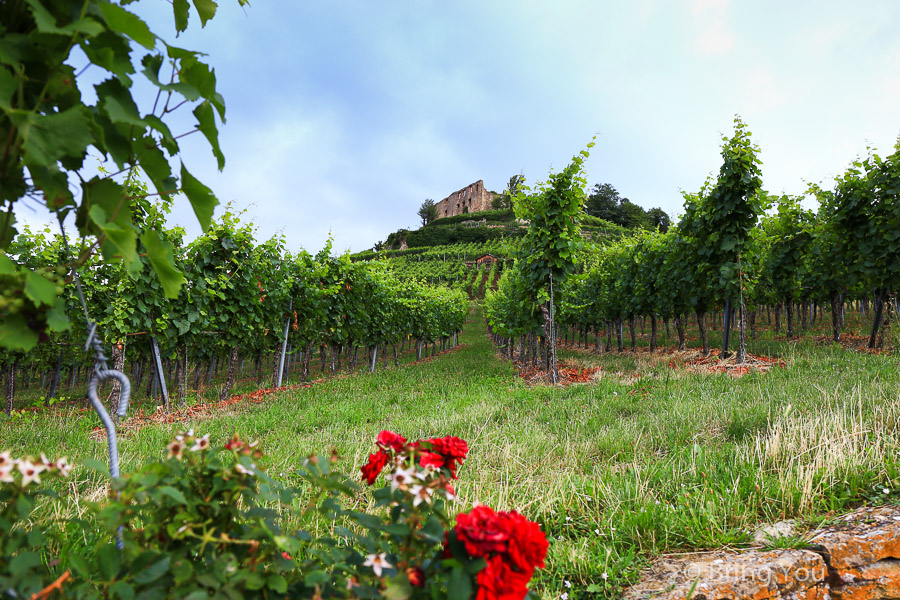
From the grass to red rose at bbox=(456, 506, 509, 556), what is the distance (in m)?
0.94

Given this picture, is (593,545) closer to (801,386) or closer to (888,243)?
(801,386)

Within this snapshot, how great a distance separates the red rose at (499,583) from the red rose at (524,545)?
2 centimetres

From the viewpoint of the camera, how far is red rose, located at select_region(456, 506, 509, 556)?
89cm

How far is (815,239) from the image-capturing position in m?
13.2

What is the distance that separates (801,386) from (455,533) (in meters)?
6.93

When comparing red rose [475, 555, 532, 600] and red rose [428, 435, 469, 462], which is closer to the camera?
red rose [475, 555, 532, 600]

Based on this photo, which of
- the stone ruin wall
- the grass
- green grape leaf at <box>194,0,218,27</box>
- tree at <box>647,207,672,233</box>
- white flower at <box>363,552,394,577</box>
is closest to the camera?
white flower at <box>363,552,394,577</box>

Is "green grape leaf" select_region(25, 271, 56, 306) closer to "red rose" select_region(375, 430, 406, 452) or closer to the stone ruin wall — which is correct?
"red rose" select_region(375, 430, 406, 452)

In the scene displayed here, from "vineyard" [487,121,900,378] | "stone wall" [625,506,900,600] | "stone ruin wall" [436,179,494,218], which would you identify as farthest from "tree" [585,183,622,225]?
"stone wall" [625,506,900,600]

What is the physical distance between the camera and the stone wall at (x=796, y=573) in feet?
6.14

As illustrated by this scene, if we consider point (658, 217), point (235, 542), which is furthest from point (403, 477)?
point (658, 217)

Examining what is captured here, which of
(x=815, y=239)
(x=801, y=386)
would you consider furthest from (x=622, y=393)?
(x=815, y=239)

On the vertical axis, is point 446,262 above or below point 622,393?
above

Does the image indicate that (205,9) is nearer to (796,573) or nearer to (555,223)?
(796,573)
